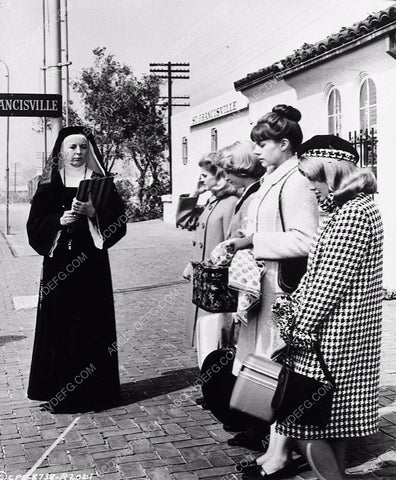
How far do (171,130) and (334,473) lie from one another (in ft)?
106

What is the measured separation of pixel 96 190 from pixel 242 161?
1176mm

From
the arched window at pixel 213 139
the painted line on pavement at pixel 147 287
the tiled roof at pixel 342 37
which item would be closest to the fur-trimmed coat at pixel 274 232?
the tiled roof at pixel 342 37

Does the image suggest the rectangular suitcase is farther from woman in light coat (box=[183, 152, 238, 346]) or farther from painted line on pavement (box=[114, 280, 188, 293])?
painted line on pavement (box=[114, 280, 188, 293])

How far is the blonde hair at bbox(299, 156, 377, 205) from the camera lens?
343 centimetres

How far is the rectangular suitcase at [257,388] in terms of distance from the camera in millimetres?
3438

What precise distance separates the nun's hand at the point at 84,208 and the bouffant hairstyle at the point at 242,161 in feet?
3.51

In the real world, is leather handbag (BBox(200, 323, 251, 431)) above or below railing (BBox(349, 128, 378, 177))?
below

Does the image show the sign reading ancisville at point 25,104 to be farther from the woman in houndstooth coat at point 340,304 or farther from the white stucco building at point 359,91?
the woman in houndstooth coat at point 340,304

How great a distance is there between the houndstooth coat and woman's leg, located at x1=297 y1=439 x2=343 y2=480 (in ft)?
0.16

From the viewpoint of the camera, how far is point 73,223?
219 inches

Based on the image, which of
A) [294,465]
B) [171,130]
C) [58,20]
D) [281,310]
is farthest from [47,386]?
[171,130]

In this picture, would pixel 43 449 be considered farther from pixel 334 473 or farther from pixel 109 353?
pixel 334 473

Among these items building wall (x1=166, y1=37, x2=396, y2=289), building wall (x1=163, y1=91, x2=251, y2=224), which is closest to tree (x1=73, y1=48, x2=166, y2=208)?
building wall (x1=163, y1=91, x2=251, y2=224)

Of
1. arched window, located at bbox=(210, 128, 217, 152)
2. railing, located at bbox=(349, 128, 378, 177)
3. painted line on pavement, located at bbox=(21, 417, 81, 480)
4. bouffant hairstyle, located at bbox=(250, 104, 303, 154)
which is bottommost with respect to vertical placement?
painted line on pavement, located at bbox=(21, 417, 81, 480)
